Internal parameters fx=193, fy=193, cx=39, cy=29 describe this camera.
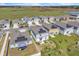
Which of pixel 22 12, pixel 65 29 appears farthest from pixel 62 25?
pixel 22 12

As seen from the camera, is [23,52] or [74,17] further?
[74,17]

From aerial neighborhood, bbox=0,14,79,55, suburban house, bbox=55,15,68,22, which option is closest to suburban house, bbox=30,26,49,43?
aerial neighborhood, bbox=0,14,79,55

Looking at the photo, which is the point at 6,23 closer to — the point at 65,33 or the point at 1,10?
the point at 1,10

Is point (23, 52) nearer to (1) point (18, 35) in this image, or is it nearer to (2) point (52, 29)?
(1) point (18, 35)

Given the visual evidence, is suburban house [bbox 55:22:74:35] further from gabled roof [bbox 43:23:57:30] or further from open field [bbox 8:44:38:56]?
open field [bbox 8:44:38:56]

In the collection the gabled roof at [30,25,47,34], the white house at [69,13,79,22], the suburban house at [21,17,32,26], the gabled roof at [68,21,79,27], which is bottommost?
the gabled roof at [30,25,47,34]

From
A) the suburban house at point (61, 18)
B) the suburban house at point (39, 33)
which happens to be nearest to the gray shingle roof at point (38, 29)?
the suburban house at point (39, 33)

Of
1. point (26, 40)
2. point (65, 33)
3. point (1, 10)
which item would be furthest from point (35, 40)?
point (1, 10)
